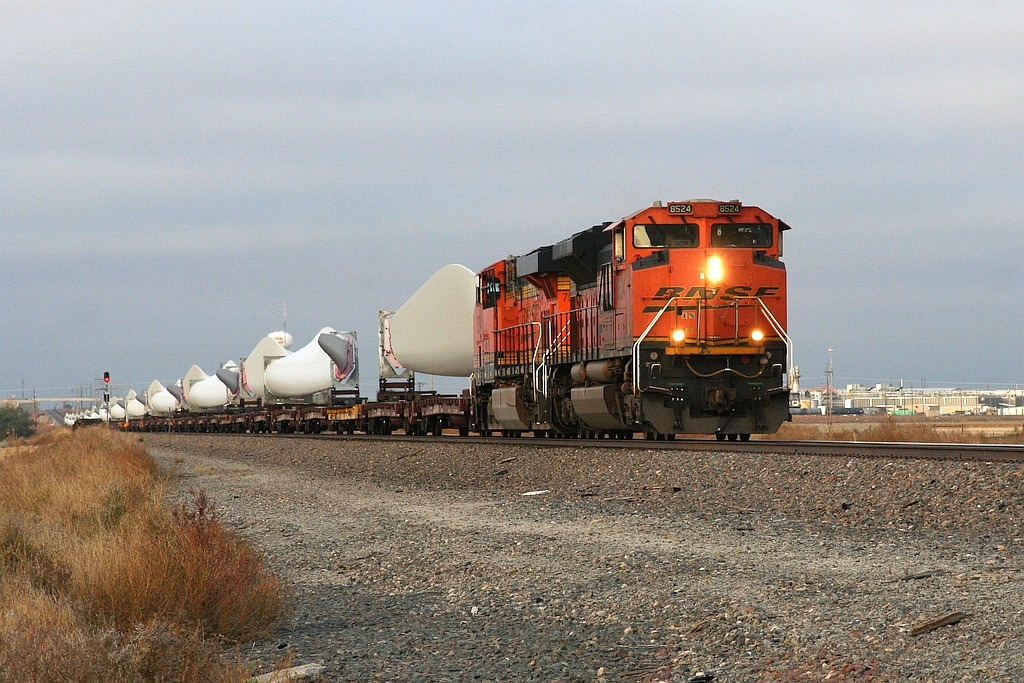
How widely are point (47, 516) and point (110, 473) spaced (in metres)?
6.86

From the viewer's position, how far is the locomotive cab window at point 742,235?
19219 mm

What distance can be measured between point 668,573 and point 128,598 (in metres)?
3.72

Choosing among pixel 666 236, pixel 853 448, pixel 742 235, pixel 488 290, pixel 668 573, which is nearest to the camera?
pixel 668 573

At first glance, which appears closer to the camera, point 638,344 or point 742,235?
point 638,344

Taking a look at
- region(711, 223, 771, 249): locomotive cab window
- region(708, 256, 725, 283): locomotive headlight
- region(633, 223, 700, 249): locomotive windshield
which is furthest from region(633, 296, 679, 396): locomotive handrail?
region(711, 223, 771, 249): locomotive cab window

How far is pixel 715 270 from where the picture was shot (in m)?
18.9

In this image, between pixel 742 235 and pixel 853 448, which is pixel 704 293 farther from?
pixel 853 448

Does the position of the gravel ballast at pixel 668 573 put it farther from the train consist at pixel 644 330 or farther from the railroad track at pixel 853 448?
the train consist at pixel 644 330

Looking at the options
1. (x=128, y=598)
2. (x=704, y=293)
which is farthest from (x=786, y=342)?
(x=128, y=598)

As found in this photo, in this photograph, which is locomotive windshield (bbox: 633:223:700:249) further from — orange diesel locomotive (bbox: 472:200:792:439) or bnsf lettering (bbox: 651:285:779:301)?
bnsf lettering (bbox: 651:285:779:301)

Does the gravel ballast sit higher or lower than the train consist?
lower

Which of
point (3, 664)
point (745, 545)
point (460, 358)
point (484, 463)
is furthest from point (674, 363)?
point (460, 358)

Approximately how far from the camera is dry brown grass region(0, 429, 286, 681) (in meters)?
5.66

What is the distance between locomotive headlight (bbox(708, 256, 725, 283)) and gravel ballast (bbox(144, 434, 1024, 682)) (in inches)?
158
